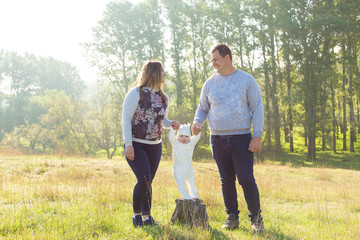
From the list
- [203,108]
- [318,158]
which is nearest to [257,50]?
[318,158]

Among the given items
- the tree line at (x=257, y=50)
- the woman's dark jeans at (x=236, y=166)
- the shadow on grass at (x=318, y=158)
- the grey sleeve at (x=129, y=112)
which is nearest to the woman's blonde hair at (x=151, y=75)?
the grey sleeve at (x=129, y=112)

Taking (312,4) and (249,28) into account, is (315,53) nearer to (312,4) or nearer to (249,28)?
(312,4)

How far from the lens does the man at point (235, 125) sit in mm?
3807

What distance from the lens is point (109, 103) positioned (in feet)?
90.7

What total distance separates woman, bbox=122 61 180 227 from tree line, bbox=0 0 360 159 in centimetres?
1740

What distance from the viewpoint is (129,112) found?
376 cm

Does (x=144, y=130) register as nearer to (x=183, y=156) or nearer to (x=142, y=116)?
(x=142, y=116)

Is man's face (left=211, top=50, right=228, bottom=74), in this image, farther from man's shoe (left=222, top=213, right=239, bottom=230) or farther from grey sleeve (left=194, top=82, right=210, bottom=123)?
man's shoe (left=222, top=213, right=239, bottom=230)

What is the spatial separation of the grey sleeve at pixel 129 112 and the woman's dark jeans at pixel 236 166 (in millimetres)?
1221

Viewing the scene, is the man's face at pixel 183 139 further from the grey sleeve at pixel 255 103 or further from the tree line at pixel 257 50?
the tree line at pixel 257 50

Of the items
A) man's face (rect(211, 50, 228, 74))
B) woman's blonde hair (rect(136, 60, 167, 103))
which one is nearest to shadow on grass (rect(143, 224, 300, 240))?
woman's blonde hair (rect(136, 60, 167, 103))

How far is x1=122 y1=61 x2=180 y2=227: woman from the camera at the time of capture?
373 cm

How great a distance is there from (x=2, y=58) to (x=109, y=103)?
143 ft

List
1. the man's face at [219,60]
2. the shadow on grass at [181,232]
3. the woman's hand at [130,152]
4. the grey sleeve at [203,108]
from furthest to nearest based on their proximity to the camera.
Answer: the grey sleeve at [203,108]
the man's face at [219,60]
the woman's hand at [130,152]
the shadow on grass at [181,232]
